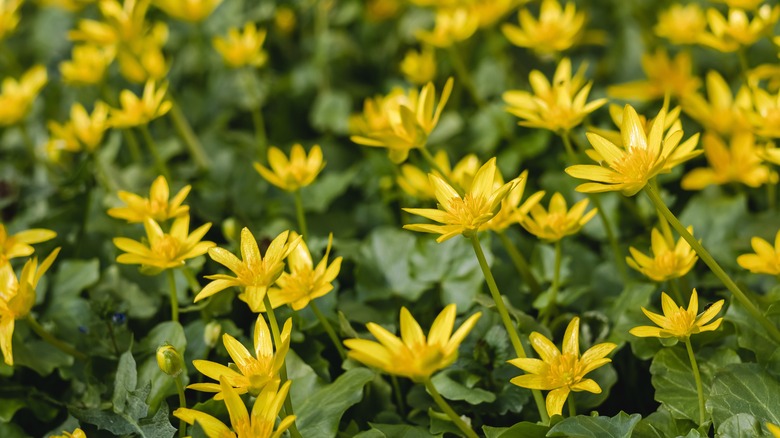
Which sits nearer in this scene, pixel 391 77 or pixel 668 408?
pixel 668 408

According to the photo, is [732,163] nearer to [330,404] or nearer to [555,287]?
[555,287]

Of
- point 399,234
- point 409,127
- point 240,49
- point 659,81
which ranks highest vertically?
point 409,127

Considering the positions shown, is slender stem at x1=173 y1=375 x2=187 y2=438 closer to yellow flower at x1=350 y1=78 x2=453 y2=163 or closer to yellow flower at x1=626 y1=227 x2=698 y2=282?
yellow flower at x1=350 y1=78 x2=453 y2=163

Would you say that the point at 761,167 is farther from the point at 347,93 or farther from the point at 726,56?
the point at 347,93

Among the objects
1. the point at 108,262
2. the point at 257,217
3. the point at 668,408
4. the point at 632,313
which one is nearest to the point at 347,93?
the point at 257,217

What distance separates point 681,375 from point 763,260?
0.73ft

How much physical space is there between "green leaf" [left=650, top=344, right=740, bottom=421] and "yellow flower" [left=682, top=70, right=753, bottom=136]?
54 cm

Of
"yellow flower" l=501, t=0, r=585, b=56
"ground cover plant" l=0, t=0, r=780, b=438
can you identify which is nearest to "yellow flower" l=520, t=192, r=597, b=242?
"ground cover plant" l=0, t=0, r=780, b=438

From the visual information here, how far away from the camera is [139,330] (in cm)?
156

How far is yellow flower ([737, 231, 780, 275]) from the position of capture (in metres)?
1.29

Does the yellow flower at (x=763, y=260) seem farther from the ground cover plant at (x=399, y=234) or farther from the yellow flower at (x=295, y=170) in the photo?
the yellow flower at (x=295, y=170)

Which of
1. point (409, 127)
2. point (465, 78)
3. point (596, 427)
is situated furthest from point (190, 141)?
point (596, 427)

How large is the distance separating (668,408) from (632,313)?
0.67ft

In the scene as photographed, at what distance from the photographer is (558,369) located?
116 centimetres
